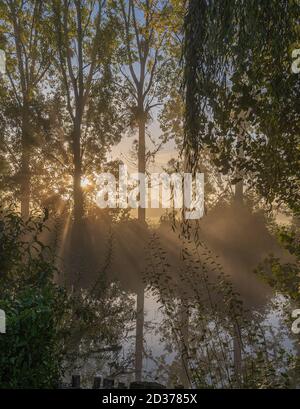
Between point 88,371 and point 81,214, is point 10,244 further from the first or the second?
point 81,214

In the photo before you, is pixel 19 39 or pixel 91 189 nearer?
pixel 19 39

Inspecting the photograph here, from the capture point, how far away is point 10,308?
4570 mm

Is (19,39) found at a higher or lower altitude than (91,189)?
higher

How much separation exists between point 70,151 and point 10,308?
2426 cm

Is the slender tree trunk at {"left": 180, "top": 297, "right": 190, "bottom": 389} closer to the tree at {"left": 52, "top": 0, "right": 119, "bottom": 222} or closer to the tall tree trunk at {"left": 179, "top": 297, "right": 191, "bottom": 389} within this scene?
the tall tree trunk at {"left": 179, "top": 297, "right": 191, "bottom": 389}

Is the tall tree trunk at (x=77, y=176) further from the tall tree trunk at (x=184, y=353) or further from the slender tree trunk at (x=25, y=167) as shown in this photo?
the tall tree trunk at (x=184, y=353)

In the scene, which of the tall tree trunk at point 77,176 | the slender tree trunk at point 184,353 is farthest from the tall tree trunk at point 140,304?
the tall tree trunk at point 77,176

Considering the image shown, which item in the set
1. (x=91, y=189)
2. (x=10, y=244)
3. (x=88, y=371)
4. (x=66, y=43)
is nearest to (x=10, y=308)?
(x=10, y=244)

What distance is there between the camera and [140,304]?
50.0ft

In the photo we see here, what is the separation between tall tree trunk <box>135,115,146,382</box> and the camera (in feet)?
31.1

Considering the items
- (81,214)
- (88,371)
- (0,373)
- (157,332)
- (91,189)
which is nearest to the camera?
(0,373)

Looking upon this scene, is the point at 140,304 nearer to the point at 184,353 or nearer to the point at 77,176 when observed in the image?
the point at 184,353

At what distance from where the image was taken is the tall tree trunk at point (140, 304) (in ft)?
31.1

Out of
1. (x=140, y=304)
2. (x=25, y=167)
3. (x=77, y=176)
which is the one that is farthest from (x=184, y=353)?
(x=25, y=167)
